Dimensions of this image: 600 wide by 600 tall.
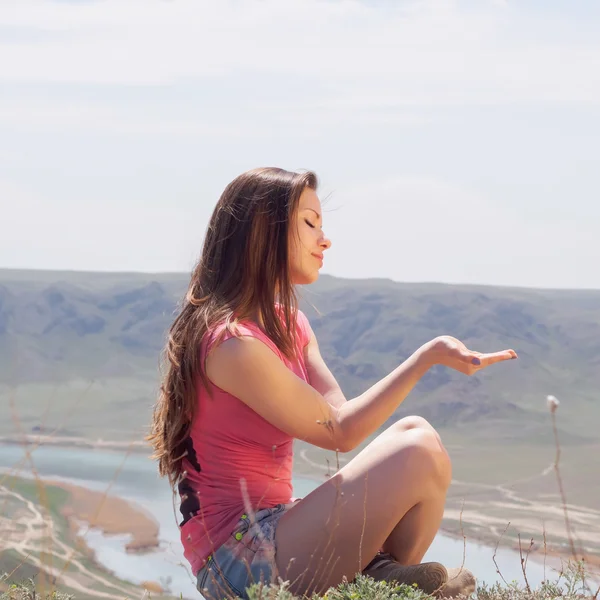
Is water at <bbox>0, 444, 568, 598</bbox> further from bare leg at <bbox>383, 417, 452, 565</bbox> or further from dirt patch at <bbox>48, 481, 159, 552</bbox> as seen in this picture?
bare leg at <bbox>383, 417, 452, 565</bbox>

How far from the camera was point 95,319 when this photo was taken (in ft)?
136

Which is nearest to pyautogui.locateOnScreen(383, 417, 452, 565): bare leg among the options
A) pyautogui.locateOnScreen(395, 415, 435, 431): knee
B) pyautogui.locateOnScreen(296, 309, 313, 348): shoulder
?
pyautogui.locateOnScreen(395, 415, 435, 431): knee

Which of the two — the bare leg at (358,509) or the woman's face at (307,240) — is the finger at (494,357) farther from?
the woman's face at (307,240)

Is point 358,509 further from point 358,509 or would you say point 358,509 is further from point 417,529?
point 417,529

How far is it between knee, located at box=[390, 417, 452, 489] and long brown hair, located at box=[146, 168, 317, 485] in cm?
50

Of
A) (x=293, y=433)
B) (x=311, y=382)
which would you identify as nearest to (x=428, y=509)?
(x=293, y=433)

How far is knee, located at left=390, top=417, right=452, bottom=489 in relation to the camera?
2.68 metres

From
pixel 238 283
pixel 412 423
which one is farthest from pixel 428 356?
pixel 238 283

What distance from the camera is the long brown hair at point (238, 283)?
9.41 feet

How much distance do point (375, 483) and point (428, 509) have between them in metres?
0.22

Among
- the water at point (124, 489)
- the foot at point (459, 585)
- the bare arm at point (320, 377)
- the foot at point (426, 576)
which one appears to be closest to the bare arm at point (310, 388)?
the bare arm at point (320, 377)

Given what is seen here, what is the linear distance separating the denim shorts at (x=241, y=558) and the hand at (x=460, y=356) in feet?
2.31

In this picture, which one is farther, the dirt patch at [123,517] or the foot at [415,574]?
the dirt patch at [123,517]

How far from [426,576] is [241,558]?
1.81ft
